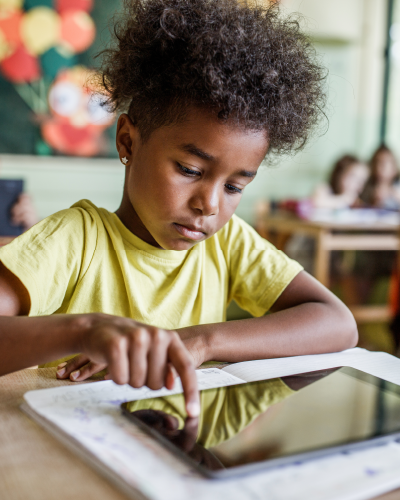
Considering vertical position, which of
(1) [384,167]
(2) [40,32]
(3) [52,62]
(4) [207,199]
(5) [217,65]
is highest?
(2) [40,32]

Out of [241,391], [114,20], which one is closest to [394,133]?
[114,20]

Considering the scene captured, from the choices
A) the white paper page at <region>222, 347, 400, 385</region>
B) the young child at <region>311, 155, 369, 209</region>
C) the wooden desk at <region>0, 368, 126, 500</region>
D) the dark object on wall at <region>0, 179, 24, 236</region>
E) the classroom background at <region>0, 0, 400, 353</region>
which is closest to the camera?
the wooden desk at <region>0, 368, 126, 500</region>

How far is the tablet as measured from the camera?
37 cm

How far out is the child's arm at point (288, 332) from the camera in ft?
2.15

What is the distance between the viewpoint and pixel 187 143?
26.5 inches

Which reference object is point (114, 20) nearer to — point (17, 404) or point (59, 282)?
point (59, 282)

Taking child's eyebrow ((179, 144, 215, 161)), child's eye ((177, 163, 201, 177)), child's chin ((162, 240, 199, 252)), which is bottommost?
child's chin ((162, 240, 199, 252))

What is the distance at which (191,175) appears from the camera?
679mm

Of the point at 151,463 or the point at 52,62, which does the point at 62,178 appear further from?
the point at 151,463

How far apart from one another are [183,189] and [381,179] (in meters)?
3.53

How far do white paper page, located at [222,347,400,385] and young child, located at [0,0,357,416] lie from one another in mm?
29

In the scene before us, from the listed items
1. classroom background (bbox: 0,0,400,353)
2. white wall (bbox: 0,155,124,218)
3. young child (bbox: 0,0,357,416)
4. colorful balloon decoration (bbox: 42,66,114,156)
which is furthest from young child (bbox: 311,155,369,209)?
young child (bbox: 0,0,357,416)

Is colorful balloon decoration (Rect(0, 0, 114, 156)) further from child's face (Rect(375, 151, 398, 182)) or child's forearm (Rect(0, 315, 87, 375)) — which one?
child's forearm (Rect(0, 315, 87, 375))

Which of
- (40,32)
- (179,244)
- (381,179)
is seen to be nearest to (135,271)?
(179,244)
